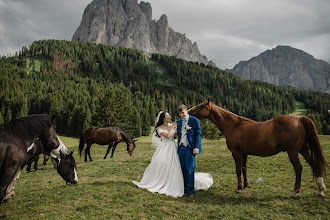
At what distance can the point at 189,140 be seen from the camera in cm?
772

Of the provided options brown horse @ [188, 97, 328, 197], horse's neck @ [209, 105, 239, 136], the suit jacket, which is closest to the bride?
the suit jacket

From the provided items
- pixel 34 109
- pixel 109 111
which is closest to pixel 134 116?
pixel 109 111

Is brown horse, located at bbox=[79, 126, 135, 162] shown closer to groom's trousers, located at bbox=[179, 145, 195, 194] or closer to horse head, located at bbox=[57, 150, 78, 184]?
horse head, located at bbox=[57, 150, 78, 184]

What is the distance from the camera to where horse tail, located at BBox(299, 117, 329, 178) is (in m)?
6.72

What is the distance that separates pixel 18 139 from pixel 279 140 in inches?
329

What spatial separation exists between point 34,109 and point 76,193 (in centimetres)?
9681

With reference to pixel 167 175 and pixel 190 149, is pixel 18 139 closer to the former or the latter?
pixel 167 175

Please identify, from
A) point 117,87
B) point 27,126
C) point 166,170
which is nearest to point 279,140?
point 166,170

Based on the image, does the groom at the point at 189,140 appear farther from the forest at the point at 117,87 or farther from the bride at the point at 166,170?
the forest at the point at 117,87

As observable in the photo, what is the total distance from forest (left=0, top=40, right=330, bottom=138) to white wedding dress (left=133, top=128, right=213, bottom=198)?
61.4 m

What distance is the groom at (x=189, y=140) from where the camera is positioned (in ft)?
25.1

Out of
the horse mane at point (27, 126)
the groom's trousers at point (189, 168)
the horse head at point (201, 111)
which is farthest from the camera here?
the horse head at point (201, 111)

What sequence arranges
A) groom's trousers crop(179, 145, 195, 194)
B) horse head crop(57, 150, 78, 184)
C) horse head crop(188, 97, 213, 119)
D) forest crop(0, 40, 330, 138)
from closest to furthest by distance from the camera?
1. groom's trousers crop(179, 145, 195, 194)
2. horse head crop(57, 150, 78, 184)
3. horse head crop(188, 97, 213, 119)
4. forest crop(0, 40, 330, 138)

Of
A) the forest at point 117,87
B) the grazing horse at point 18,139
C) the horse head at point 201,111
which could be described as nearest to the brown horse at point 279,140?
the horse head at point 201,111
